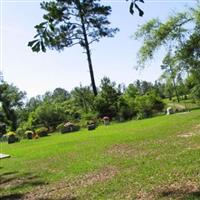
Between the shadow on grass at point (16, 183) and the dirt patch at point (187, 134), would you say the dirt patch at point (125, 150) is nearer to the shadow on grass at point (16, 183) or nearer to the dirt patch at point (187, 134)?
the dirt patch at point (187, 134)

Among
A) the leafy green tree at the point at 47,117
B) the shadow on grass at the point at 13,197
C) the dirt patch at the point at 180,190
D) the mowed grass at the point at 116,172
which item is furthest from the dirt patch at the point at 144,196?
the leafy green tree at the point at 47,117

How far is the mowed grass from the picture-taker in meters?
9.48

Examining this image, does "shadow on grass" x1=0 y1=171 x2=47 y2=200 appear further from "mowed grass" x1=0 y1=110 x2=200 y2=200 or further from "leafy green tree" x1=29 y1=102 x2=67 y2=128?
"leafy green tree" x1=29 y1=102 x2=67 y2=128

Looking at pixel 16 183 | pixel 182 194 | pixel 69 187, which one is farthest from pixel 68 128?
pixel 182 194

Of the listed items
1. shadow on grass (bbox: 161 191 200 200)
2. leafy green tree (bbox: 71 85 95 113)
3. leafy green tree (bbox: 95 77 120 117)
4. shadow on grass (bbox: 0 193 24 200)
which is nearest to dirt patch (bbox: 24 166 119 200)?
shadow on grass (bbox: 0 193 24 200)

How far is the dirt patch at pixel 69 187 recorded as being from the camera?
34.9 feet

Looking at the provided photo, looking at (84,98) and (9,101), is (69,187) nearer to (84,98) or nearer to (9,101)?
(84,98)

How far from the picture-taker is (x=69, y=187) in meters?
11.3

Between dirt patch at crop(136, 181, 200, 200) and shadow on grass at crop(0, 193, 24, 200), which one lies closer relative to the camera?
dirt patch at crop(136, 181, 200, 200)

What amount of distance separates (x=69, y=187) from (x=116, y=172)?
1485 mm

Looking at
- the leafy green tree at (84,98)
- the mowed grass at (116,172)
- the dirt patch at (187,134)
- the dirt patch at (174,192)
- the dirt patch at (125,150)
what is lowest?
the dirt patch at (174,192)

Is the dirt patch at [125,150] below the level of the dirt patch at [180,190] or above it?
above

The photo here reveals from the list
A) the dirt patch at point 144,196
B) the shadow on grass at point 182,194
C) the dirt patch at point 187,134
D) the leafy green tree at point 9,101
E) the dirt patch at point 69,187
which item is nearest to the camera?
the shadow on grass at point 182,194

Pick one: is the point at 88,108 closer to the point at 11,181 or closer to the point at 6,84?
the point at 6,84
